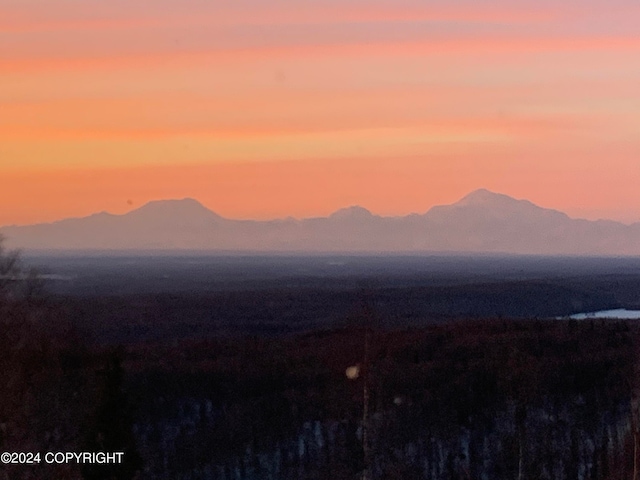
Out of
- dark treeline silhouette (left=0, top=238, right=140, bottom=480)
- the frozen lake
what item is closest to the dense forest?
dark treeline silhouette (left=0, top=238, right=140, bottom=480)

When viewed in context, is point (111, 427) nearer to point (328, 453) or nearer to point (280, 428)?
point (328, 453)

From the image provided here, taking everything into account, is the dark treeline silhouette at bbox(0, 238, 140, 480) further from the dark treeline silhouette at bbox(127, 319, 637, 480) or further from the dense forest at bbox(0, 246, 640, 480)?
the dark treeline silhouette at bbox(127, 319, 637, 480)

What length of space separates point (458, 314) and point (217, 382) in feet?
160

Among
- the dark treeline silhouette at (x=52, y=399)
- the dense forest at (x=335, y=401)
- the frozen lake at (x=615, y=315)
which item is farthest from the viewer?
the frozen lake at (x=615, y=315)

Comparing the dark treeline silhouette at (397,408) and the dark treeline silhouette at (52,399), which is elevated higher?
the dark treeline silhouette at (52,399)

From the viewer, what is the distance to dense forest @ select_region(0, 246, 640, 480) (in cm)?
2050

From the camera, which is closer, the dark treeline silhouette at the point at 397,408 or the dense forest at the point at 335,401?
the dense forest at the point at 335,401

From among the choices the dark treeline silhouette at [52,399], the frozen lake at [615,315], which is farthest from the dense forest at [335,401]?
the frozen lake at [615,315]

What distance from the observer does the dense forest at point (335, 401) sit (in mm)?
20500

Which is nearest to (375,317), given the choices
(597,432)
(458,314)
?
(597,432)

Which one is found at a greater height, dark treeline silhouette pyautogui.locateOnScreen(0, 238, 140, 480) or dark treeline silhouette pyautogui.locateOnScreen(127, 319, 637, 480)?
dark treeline silhouette pyautogui.locateOnScreen(0, 238, 140, 480)

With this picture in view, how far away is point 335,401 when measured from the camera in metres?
28.9

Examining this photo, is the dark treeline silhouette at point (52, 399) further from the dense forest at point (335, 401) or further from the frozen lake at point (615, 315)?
the frozen lake at point (615, 315)

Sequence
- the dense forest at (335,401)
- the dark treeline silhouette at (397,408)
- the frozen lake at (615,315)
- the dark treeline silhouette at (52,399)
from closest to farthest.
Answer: the dark treeline silhouette at (52,399), the dense forest at (335,401), the dark treeline silhouette at (397,408), the frozen lake at (615,315)
